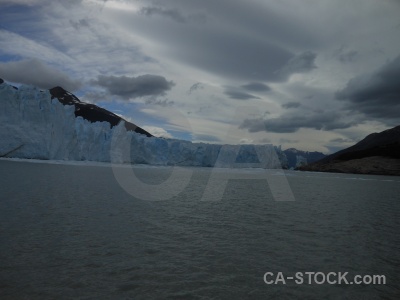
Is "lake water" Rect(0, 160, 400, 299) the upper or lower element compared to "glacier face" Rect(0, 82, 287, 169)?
lower

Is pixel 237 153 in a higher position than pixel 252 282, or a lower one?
higher

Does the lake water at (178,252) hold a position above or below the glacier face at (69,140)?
below

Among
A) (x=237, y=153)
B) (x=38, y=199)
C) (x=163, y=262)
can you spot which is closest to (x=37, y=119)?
(x=38, y=199)

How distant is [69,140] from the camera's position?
7875 cm

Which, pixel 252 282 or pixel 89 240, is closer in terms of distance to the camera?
pixel 252 282

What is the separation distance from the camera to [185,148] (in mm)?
124625

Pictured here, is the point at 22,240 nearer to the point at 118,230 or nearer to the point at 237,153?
the point at 118,230

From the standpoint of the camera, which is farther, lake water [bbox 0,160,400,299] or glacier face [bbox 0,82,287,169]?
glacier face [bbox 0,82,287,169]

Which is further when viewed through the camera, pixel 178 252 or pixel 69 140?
pixel 69 140

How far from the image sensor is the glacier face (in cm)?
6712

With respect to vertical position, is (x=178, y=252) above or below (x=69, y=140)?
below

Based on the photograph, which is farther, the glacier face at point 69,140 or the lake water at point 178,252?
the glacier face at point 69,140

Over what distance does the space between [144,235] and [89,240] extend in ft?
7.53

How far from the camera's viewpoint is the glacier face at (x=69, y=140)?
220 feet
